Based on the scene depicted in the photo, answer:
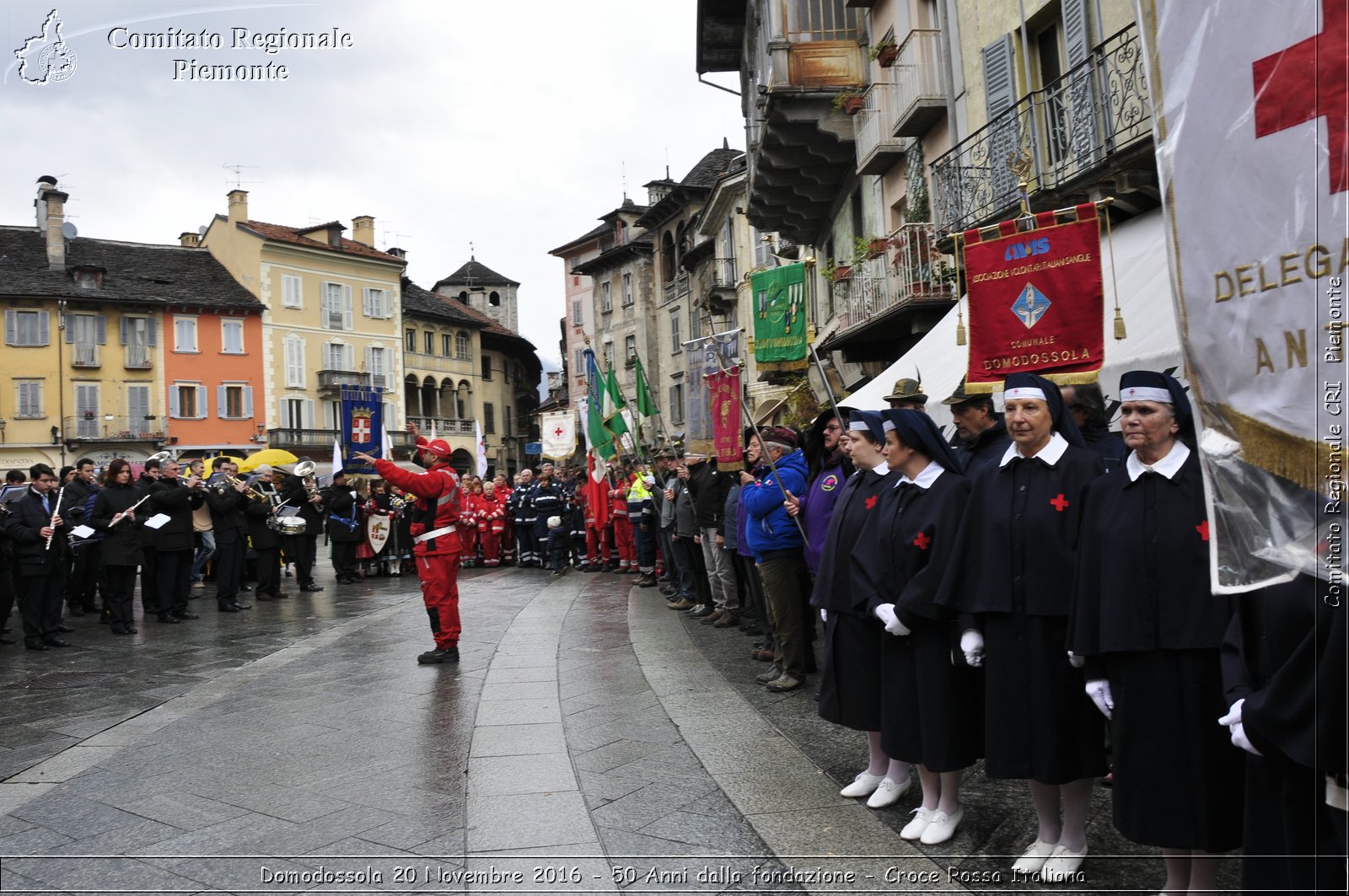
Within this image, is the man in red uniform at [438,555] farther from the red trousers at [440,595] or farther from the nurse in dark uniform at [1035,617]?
the nurse in dark uniform at [1035,617]

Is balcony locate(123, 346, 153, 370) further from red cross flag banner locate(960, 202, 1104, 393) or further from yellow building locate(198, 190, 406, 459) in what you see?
red cross flag banner locate(960, 202, 1104, 393)

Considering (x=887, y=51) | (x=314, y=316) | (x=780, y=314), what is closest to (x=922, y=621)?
(x=780, y=314)

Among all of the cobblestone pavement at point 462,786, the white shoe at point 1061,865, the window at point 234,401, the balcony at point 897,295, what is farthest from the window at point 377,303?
the white shoe at point 1061,865

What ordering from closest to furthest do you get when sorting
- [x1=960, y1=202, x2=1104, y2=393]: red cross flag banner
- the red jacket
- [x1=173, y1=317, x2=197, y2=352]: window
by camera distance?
[x1=960, y1=202, x2=1104, y2=393]: red cross flag banner, the red jacket, [x1=173, y1=317, x2=197, y2=352]: window

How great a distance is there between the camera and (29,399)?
49406mm

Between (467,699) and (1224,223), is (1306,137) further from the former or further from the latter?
(467,699)

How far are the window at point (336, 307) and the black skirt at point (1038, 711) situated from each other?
58.8m

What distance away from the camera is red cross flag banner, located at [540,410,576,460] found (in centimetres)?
2964

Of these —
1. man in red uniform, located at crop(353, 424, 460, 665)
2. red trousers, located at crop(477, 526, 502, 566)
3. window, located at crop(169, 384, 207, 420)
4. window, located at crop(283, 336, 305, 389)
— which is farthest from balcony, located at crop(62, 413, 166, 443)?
man in red uniform, located at crop(353, 424, 460, 665)

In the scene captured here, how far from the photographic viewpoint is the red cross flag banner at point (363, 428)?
45.1 feet

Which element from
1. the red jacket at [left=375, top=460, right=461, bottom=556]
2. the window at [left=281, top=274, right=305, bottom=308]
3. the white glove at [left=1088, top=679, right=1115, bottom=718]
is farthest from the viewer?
the window at [left=281, top=274, right=305, bottom=308]

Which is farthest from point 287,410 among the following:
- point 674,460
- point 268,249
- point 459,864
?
point 459,864

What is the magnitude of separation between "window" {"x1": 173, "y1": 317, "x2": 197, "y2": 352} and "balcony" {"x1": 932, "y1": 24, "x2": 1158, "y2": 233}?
1857 inches

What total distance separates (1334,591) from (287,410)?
58670 millimetres
